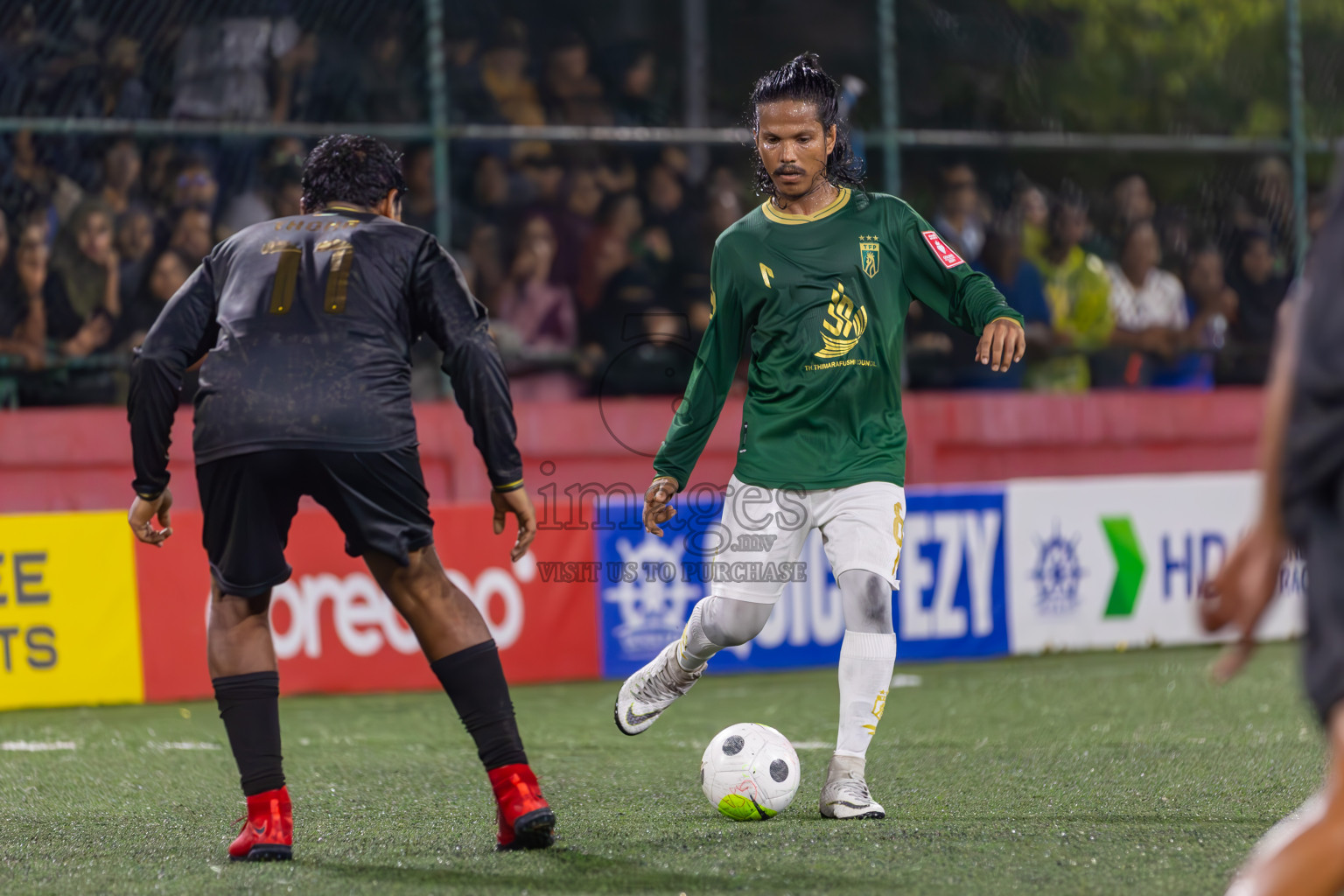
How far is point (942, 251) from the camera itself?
5.10 meters

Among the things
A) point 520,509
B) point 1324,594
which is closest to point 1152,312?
point 520,509

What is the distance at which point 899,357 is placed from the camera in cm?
517

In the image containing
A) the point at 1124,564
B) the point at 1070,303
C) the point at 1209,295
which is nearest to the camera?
the point at 1124,564

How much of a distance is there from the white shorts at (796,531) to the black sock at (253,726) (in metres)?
1.43

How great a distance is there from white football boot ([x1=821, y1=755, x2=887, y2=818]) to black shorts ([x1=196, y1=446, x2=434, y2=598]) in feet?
4.63

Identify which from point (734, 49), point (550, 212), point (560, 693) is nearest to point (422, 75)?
point (550, 212)

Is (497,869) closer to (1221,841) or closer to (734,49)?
(1221,841)

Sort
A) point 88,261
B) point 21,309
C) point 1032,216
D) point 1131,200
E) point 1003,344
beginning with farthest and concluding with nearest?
point 1131,200 < point 1032,216 < point 88,261 < point 21,309 < point 1003,344

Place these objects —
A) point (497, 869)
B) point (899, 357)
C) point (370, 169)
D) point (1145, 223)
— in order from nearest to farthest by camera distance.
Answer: point (497, 869) < point (370, 169) < point (899, 357) < point (1145, 223)

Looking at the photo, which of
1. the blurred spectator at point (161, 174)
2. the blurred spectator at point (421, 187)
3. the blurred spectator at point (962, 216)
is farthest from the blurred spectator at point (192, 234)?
the blurred spectator at point (962, 216)

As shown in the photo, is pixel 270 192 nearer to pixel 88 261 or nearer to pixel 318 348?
pixel 88 261

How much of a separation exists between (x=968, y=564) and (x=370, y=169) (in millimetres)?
6081

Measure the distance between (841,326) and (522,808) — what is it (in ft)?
5.69

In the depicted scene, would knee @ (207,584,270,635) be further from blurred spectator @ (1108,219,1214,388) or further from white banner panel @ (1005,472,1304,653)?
blurred spectator @ (1108,219,1214,388)
